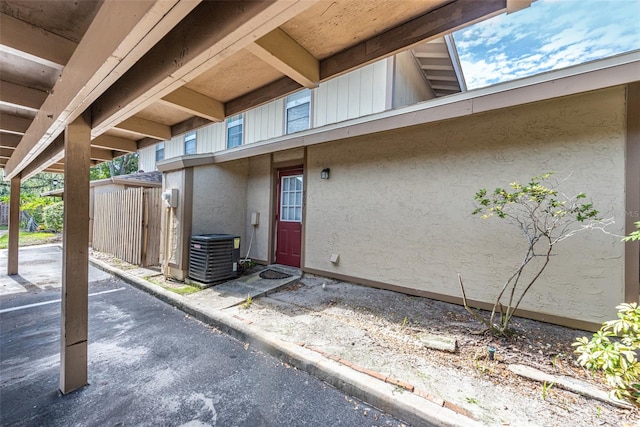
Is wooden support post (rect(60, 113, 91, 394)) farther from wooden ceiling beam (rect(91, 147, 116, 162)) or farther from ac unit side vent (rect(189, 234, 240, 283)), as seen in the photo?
ac unit side vent (rect(189, 234, 240, 283))

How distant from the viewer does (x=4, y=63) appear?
5.89 ft

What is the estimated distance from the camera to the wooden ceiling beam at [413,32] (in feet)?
4.18

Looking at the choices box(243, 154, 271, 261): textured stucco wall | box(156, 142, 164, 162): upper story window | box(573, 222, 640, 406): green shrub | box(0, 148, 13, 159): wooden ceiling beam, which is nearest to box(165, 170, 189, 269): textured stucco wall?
box(243, 154, 271, 261): textured stucco wall

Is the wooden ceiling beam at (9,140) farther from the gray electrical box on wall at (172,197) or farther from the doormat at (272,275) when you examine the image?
the doormat at (272,275)

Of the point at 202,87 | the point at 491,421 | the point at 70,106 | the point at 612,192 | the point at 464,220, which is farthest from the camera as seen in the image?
the point at 464,220

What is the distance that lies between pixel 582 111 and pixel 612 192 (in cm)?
110

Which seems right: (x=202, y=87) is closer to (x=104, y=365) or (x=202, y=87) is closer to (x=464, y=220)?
(x=104, y=365)

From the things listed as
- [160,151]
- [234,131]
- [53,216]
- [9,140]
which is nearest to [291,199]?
[234,131]

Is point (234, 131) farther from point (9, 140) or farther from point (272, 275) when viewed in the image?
point (9, 140)

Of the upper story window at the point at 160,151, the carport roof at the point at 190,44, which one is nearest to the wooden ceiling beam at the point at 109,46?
the carport roof at the point at 190,44

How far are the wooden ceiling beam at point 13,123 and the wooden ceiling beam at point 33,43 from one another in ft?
6.38

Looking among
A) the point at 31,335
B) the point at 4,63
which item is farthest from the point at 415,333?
the point at 31,335

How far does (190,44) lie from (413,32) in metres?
1.19

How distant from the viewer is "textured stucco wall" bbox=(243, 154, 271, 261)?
663 cm
